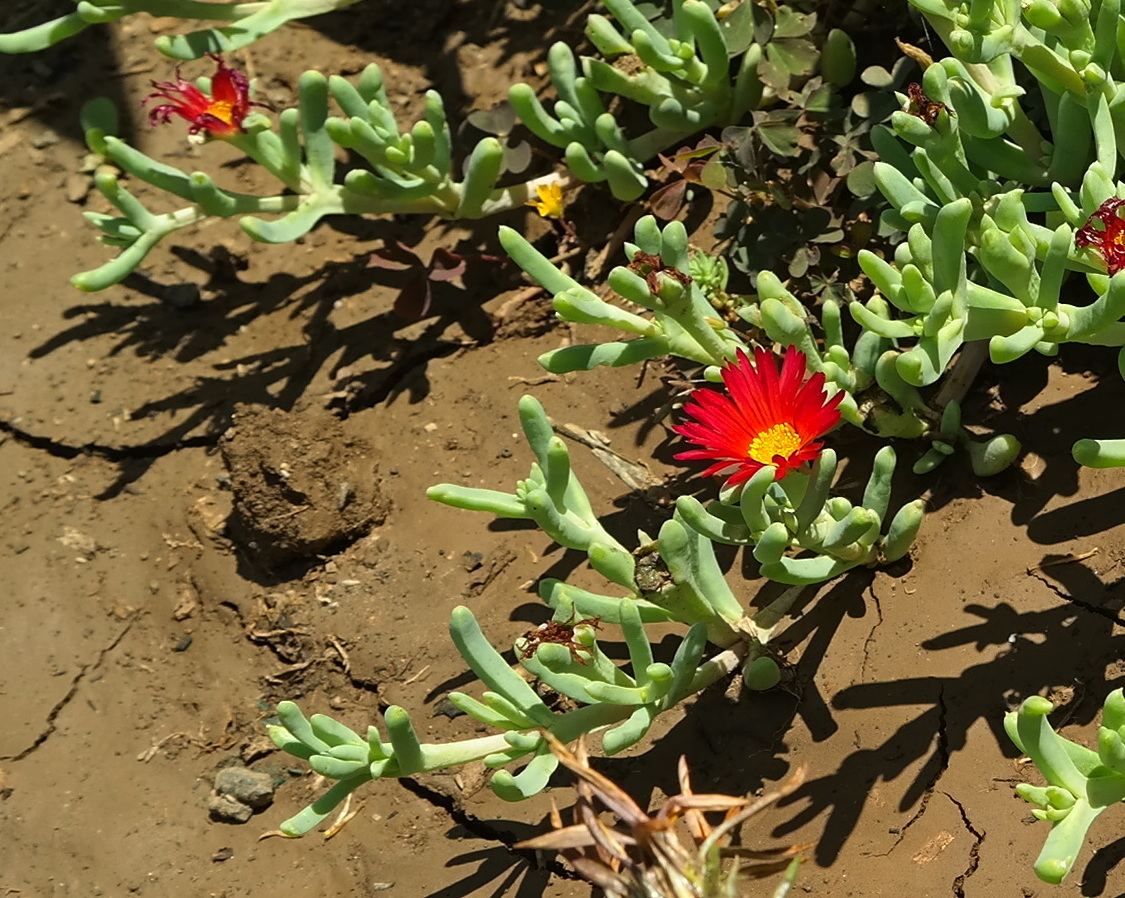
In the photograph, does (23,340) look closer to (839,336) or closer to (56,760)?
(56,760)

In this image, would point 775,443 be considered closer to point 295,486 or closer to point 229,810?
point 295,486

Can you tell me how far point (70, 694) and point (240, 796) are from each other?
1.26 ft

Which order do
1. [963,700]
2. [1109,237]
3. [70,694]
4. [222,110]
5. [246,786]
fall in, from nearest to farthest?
[1109,237]
[963,700]
[246,786]
[70,694]
[222,110]

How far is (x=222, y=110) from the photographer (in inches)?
79.9

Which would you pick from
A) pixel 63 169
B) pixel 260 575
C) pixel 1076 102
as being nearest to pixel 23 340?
pixel 63 169

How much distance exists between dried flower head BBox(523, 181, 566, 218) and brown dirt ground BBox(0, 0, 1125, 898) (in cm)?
15

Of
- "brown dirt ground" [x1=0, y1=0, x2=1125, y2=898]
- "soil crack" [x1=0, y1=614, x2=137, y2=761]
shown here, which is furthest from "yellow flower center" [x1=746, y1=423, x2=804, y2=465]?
"soil crack" [x1=0, y1=614, x2=137, y2=761]

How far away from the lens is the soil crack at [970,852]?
1.34 m

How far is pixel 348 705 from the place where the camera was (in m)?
1.74

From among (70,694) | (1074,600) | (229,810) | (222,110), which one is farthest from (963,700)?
(222,110)

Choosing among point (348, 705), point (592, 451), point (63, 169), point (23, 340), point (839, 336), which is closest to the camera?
point (839, 336)

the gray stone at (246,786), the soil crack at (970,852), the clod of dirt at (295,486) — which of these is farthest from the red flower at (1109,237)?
the gray stone at (246,786)

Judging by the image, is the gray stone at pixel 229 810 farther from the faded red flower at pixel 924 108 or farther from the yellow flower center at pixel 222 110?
the faded red flower at pixel 924 108

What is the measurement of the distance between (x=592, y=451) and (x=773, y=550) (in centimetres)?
63
